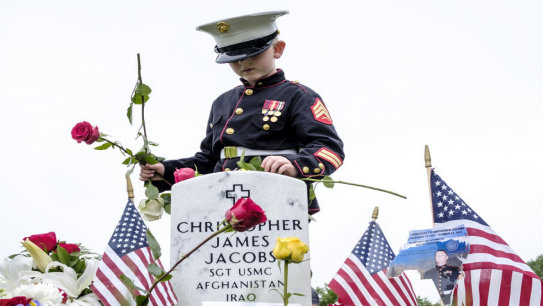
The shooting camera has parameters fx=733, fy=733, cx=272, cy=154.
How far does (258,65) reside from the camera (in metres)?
4.71

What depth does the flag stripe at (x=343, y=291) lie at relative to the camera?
4.78 metres

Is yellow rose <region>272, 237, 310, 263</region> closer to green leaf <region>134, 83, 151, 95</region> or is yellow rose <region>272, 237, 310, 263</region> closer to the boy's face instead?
green leaf <region>134, 83, 151, 95</region>

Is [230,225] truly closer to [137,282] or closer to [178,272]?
[178,272]

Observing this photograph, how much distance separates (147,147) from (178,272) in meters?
0.99

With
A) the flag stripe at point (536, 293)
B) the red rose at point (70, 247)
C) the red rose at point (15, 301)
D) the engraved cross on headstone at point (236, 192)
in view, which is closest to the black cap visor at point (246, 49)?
the engraved cross on headstone at point (236, 192)

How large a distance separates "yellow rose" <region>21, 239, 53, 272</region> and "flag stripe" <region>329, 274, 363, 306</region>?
180 centimetres

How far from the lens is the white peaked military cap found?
15.2 feet

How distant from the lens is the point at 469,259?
447 centimetres

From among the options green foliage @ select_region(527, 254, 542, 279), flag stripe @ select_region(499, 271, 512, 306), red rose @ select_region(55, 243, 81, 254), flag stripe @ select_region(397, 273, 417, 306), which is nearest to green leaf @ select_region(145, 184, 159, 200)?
red rose @ select_region(55, 243, 81, 254)

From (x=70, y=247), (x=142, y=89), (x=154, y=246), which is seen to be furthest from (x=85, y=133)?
(x=154, y=246)

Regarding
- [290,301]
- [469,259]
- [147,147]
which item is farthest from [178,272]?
[469,259]

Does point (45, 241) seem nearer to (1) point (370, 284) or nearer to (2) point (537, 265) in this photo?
(1) point (370, 284)

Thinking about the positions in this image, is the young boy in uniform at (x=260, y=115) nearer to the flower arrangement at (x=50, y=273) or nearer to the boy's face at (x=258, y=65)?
Result: the boy's face at (x=258, y=65)

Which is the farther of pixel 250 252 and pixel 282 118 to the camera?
pixel 282 118
